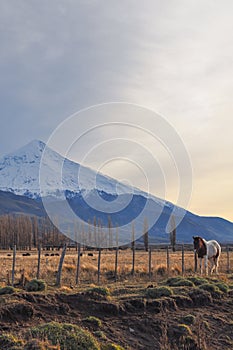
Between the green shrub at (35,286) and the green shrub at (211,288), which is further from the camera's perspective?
the green shrub at (211,288)

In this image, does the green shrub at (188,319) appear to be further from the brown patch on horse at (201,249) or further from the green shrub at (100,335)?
the brown patch on horse at (201,249)

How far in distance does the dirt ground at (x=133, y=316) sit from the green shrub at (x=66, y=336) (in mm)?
469

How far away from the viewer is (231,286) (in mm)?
18016

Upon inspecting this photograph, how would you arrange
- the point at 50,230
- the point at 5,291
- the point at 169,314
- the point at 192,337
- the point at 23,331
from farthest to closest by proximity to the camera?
the point at 50,230, the point at 5,291, the point at 169,314, the point at 192,337, the point at 23,331

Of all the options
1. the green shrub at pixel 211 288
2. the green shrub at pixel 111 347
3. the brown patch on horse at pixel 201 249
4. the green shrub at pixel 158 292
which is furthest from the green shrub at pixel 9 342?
the brown patch on horse at pixel 201 249

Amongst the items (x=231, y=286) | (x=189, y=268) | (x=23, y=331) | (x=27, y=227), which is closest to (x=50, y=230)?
(x=27, y=227)

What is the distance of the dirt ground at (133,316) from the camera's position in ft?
34.6

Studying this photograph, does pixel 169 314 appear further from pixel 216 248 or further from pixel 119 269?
pixel 216 248

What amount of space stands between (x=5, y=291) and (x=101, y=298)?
9.11 feet

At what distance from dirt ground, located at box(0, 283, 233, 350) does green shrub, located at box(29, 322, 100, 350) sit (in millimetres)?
469

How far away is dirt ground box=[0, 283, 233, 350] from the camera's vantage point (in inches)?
415

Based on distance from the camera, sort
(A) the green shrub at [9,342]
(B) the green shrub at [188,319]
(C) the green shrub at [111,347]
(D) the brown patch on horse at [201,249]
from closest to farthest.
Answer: (A) the green shrub at [9,342] → (C) the green shrub at [111,347] → (B) the green shrub at [188,319] → (D) the brown patch on horse at [201,249]

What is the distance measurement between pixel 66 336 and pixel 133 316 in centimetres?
326

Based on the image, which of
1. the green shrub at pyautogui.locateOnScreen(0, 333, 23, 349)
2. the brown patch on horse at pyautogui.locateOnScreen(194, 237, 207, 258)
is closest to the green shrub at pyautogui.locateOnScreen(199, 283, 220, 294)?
the brown patch on horse at pyautogui.locateOnScreen(194, 237, 207, 258)
